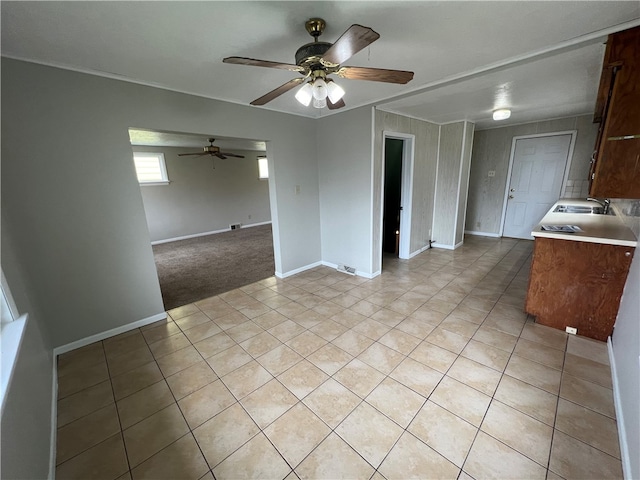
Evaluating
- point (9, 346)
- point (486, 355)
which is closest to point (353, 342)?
point (486, 355)

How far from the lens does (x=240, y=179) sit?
736 centimetres

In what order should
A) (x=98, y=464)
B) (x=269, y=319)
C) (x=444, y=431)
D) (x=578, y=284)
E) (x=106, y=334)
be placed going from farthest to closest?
(x=269, y=319)
(x=106, y=334)
(x=578, y=284)
(x=444, y=431)
(x=98, y=464)

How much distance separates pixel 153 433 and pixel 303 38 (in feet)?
8.65

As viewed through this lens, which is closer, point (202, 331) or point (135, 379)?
point (135, 379)

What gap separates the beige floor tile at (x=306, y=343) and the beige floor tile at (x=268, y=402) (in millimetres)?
373

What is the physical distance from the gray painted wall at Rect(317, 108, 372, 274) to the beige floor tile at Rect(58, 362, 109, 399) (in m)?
2.94

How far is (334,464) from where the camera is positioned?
4.32ft

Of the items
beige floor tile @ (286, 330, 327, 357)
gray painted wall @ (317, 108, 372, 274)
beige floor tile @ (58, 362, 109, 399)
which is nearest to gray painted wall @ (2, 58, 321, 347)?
beige floor tile @ (58, 362, 109, 399)

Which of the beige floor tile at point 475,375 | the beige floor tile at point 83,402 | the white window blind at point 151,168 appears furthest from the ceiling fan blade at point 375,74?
the white window blind at point 151,168

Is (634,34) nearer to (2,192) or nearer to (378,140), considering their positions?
(378,140)

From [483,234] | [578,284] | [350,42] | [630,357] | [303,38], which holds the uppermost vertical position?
[303,38]

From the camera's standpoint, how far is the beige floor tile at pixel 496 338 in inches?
84.4

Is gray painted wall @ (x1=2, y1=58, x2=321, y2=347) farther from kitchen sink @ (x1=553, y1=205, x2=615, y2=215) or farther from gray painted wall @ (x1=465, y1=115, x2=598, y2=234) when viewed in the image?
gray painted wall @ (x1=465, y1=115, x2=598, y2=234)

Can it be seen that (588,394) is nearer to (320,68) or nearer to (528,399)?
(528,399)
